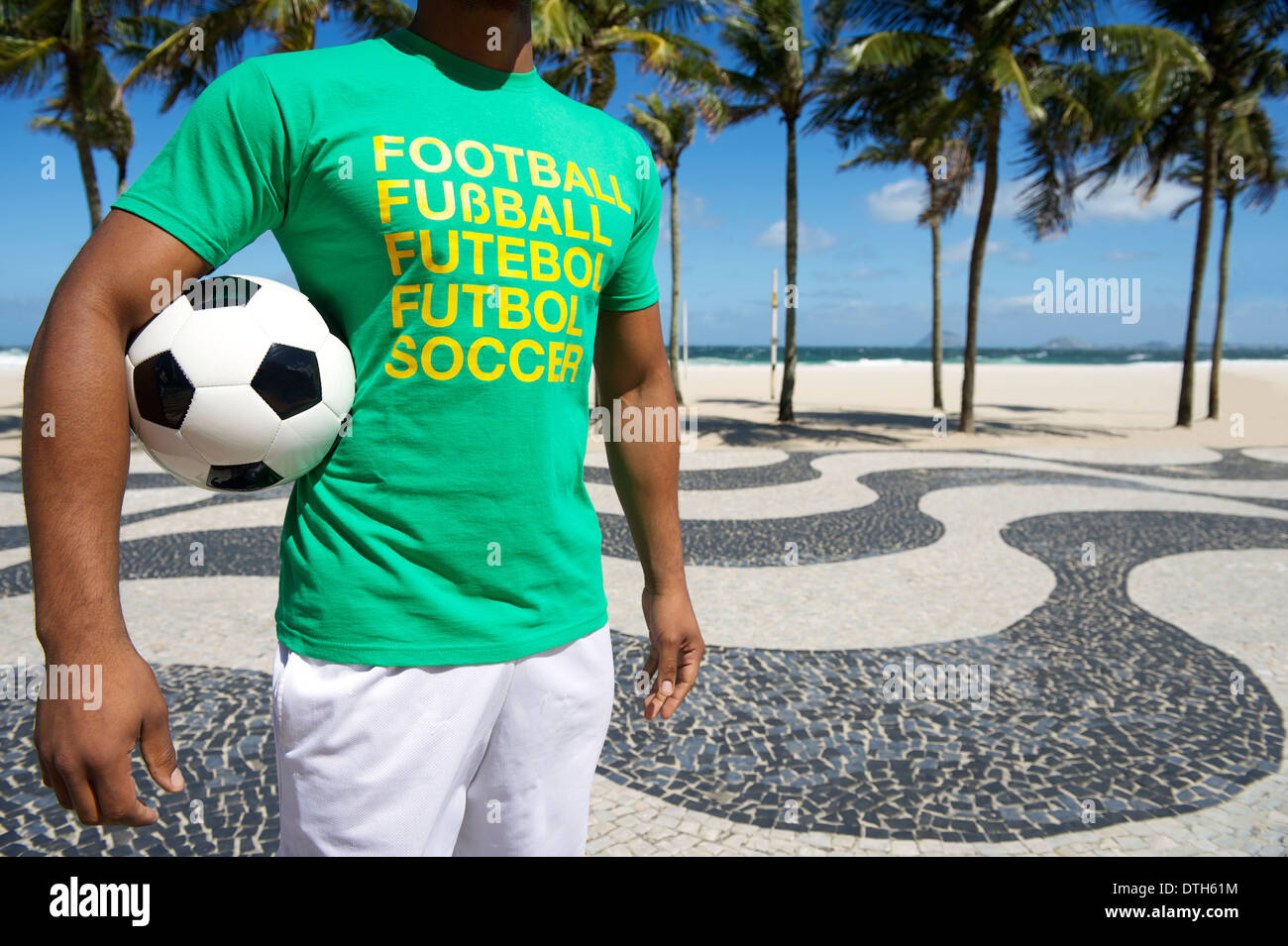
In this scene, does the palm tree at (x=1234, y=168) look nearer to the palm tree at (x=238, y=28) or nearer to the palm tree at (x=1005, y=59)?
the palm tree at (x=1005, y=59)

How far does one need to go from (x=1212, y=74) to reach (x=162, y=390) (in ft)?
63.2

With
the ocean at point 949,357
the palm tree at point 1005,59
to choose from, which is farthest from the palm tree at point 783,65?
the ocean at point 949,357

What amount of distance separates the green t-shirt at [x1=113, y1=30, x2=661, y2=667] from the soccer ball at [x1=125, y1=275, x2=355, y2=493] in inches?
1.5

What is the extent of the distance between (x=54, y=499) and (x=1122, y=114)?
16654mm

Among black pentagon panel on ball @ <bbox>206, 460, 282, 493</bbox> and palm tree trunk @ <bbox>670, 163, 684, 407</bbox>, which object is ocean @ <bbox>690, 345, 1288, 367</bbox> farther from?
black pentagon panel on ball @ <bbox>206, 460, 282, 493</bbox>

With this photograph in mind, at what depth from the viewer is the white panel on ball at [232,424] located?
1248mm

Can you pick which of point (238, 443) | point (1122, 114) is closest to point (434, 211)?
point (238, 443)

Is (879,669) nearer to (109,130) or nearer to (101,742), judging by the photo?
(101,742)

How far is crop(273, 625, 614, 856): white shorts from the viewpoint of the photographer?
1165mm

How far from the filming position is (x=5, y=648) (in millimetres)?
4402

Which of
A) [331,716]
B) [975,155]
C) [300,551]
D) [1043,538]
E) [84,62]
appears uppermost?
[84,62]

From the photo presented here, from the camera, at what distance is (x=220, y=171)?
1.05 metres

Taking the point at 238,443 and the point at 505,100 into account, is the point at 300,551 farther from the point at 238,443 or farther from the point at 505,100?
the point at 505,100
